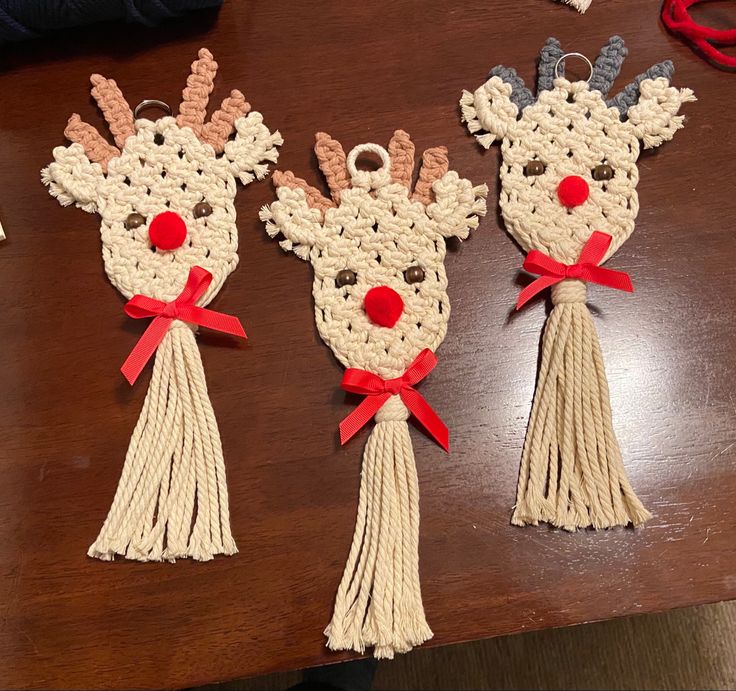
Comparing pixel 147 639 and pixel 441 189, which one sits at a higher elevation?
pixel 441 189

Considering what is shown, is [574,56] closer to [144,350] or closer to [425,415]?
[425,415]

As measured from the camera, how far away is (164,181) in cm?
77

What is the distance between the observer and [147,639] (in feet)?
2.18

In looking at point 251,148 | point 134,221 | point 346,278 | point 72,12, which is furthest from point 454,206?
point 72,12

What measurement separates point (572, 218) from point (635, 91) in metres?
0.19

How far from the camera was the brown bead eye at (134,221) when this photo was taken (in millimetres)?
749

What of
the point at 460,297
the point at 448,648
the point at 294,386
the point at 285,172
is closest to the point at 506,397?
the point at 460,297

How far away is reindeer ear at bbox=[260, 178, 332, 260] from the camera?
0.75 meters

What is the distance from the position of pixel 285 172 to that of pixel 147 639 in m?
0.53

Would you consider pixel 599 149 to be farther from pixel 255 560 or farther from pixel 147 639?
pixel 147 639

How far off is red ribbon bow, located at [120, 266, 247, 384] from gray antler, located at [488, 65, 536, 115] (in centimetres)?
43

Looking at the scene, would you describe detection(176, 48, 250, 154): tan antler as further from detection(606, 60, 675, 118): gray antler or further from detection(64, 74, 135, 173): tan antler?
detection(606, 60, 675, 118): gray antler

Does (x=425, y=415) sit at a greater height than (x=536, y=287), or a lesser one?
lesser

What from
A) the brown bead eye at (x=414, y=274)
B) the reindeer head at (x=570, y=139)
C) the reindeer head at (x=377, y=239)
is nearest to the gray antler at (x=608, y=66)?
the reindeer head at (x=570, y=139)
